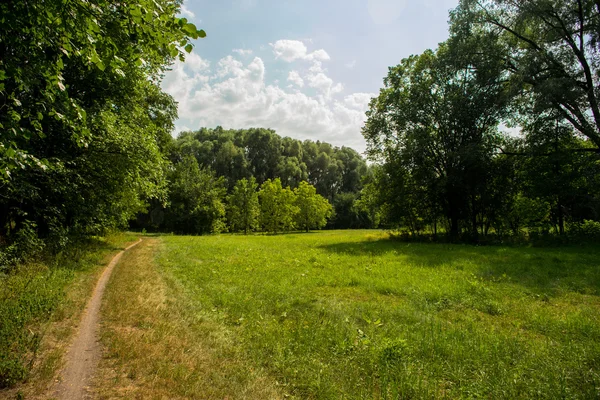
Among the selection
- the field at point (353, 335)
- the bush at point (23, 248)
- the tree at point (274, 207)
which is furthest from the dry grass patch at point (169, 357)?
the tree at point (274, 207)

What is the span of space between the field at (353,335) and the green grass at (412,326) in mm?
30

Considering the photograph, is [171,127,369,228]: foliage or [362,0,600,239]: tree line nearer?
[362,0,600,239]: tree line

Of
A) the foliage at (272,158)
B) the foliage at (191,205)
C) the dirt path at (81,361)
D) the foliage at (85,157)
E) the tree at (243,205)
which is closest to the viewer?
the dirt path at (81,361)

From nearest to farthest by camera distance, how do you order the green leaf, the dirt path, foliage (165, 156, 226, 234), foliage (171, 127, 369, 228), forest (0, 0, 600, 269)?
the green leaf, the dirt path, forest (0, 0, 600, 269), foliage (165, 156, 226, 234), foliage (171, 127, 369, 228)

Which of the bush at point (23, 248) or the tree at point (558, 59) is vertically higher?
the tree at point (558, 59)

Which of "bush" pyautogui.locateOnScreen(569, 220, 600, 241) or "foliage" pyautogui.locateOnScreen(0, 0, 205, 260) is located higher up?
"foliage" pyautogui.locateOnScreen(0, 0, 205, 260)

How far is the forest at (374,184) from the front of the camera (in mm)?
4324

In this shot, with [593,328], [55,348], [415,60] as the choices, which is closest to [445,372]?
[593,328]

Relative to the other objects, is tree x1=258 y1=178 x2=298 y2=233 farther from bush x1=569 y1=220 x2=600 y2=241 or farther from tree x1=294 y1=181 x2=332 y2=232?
bush x1=569 y1=220 x2=600 y2=241

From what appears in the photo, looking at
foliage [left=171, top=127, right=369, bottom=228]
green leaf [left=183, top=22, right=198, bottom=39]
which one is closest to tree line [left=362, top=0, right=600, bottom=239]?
green leaf [left=183, top=22, right=198, bottom=39]

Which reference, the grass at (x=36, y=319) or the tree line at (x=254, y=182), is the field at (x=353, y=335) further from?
the tree line at (x=254, y=182)

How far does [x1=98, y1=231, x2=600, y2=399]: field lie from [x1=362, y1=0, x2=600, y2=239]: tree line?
14830 millimetres

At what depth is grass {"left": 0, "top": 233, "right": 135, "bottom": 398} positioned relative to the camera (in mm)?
4172

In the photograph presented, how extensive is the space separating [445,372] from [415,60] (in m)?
31.5
